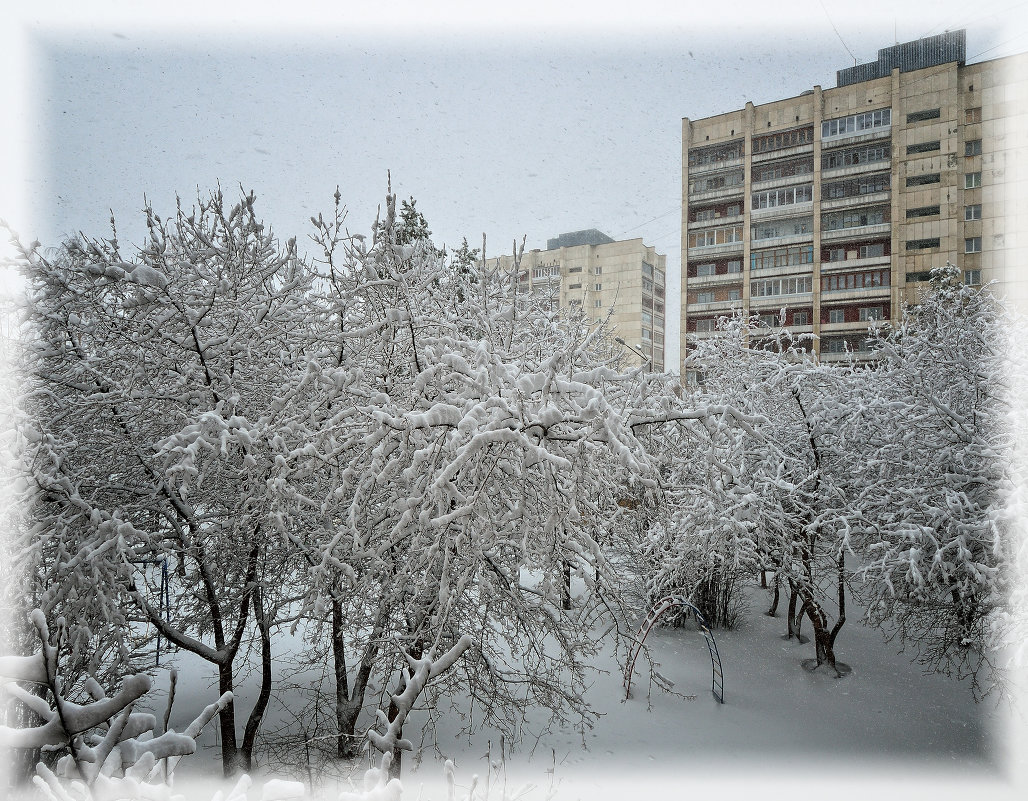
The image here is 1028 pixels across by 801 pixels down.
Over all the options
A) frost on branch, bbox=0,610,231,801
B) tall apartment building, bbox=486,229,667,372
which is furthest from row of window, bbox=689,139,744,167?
frost on branch, bbox=0,610,231,801

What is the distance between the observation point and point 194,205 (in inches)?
201

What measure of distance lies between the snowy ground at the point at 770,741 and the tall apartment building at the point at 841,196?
2138 centimetres

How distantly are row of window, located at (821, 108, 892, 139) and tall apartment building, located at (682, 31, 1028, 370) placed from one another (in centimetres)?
5

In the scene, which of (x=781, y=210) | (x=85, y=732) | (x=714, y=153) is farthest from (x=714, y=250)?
(x=85, y=732)

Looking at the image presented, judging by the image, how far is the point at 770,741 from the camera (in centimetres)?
535

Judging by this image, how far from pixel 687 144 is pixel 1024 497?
33084 mm

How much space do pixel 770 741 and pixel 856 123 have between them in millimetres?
32335

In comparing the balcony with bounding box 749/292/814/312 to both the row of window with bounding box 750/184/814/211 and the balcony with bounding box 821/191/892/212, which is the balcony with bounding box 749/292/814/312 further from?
the row of window with bounding box 750/184/814/211

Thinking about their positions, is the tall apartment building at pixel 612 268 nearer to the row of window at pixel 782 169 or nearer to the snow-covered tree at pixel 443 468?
the row of window at pixel 782 169

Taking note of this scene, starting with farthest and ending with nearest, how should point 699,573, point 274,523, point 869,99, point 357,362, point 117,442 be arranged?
point 869,99 → point 699,573 → point 357,362 → point 117,442 → point 274,523

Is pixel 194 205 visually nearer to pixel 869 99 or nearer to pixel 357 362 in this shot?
pixel 357 362

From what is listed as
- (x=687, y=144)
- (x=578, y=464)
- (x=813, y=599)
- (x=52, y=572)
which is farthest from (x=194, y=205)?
(x=687, y=144)

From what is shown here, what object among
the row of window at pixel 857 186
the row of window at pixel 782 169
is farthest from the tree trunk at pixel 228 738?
the row of window at pixel 782 169

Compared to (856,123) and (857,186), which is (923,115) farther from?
(857,186)
